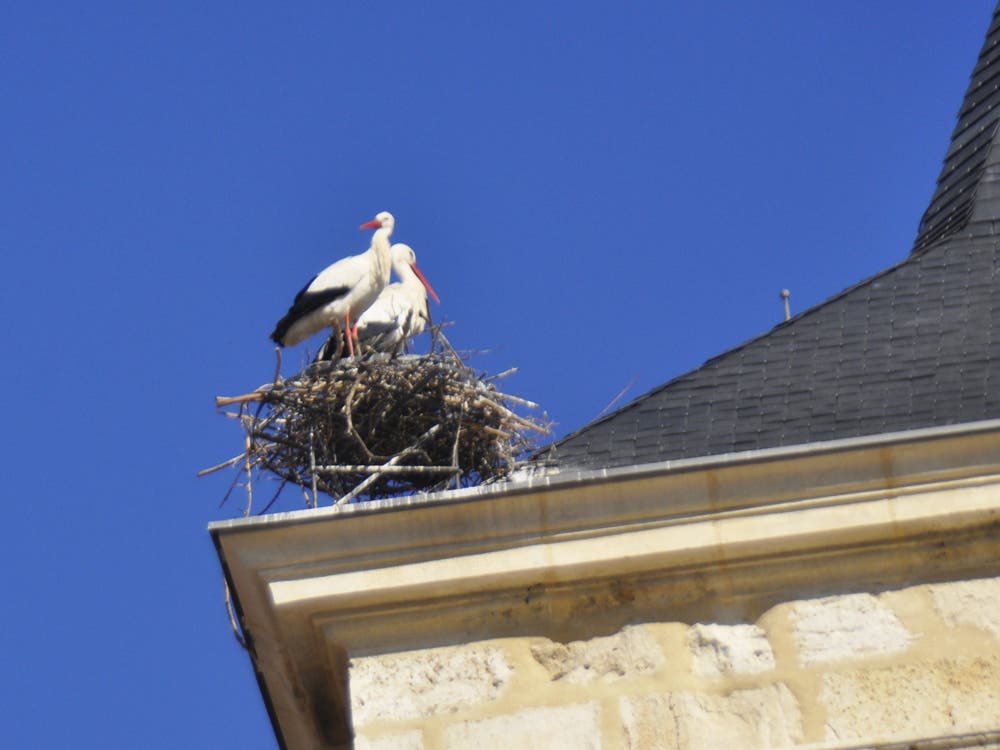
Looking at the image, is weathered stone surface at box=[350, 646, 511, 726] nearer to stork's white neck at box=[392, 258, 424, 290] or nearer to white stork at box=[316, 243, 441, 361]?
white stork at box=[316, 243, 441, 361]

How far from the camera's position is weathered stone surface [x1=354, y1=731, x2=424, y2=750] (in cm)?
622

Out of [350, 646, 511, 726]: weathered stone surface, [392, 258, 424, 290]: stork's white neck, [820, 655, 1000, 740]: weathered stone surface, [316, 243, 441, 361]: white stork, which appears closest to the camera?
[820, 655, 1000, 740]: weathered stone surface

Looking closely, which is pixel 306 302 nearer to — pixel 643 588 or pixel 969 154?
pixel 969 154

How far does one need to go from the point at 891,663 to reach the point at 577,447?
141 cm

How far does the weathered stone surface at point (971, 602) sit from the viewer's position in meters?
6.24

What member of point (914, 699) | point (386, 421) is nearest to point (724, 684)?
point (914, 699)

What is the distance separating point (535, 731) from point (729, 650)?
1.99 ft

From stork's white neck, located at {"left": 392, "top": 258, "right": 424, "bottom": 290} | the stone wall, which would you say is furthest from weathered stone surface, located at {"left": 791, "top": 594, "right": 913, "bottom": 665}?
stork's white neck, located at {"left": 392, "top": 258, "right": 424, "bottom": 290}

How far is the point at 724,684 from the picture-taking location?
6.22 meters

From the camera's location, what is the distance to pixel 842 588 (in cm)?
639

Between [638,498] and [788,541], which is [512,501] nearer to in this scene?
[638,498]

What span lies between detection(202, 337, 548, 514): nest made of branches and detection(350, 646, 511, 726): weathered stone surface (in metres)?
1.89

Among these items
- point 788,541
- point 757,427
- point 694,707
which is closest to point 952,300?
point 757,427

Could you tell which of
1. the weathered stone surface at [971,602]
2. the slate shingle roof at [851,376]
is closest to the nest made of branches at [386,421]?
the slate shingle roof at [851,376]
